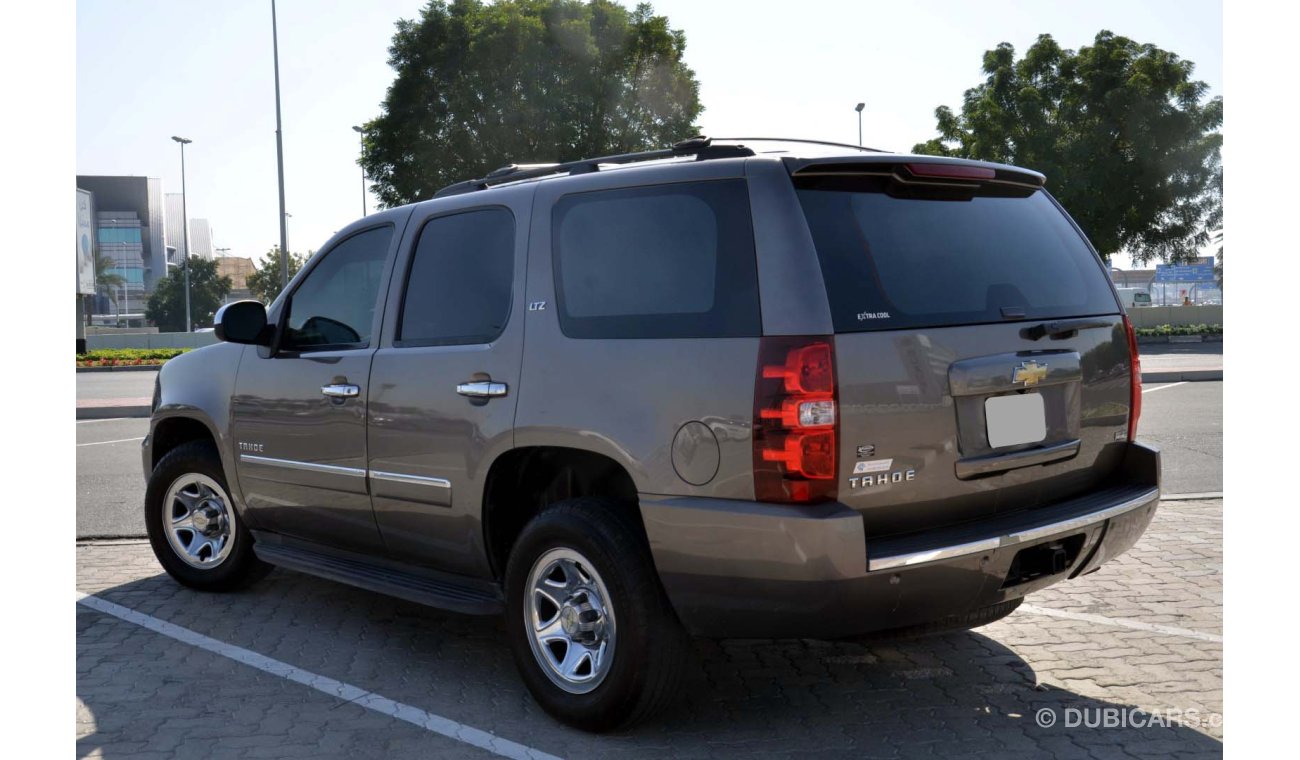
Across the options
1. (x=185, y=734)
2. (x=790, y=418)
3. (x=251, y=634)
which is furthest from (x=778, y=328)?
Result: (x=251, y=634)

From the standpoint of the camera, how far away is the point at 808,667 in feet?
15.4

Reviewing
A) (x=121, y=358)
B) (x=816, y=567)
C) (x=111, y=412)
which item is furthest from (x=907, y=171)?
(x=121, y=358)

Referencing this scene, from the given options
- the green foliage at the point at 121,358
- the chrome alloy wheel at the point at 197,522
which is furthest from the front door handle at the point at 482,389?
the green foliage at the point at 121,358

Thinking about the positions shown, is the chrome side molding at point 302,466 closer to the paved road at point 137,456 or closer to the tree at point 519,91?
the paved road at point 137,456

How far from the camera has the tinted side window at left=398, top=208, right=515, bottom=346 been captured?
448 cm

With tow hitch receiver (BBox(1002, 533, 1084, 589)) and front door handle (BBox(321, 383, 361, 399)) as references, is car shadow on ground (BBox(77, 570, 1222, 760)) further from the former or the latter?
front door handle (BBox(321, 383, 361, 399))

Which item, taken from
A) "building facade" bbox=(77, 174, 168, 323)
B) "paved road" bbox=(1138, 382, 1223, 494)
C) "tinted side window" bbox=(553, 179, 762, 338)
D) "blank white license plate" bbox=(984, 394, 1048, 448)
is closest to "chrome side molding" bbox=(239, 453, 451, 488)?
"tinted side window" bbox=(553, 179, 762, 338)

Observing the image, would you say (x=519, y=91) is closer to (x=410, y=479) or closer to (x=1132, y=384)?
(x=410, y=479)

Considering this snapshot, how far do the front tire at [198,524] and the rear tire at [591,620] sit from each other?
7.77 ft

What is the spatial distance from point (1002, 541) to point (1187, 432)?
31.0ft

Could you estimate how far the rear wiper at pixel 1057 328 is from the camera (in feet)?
13.0

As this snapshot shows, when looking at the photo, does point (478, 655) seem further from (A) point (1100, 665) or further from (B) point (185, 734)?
(A) point (1100, 665)

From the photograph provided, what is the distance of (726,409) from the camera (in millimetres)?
3547

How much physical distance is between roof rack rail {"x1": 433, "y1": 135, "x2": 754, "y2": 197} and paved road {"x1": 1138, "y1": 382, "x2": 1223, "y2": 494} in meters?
5.82
